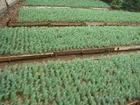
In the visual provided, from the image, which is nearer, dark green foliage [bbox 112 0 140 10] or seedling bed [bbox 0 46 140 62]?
seedling bed [bbox 0 46 140 62]

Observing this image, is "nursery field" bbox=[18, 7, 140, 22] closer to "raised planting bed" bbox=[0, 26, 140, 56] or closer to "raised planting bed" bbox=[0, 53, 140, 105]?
"raised planting bed" bbox=[0, 26, 140, 56]

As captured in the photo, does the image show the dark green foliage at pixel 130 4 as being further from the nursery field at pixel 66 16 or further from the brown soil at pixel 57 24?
the brown soil at pixel 57 24

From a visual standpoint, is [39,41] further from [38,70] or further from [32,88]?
[32,88]

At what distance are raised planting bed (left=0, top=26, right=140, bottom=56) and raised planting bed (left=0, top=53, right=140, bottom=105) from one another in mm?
1210

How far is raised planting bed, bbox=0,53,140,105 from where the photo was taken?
7359 mm

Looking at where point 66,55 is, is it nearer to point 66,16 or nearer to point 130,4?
point 66,16

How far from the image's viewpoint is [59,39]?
1134cm

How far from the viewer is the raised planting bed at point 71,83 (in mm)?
7359

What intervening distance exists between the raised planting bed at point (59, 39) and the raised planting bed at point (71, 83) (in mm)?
1210

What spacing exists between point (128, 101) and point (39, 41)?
4.67m

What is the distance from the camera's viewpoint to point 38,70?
8719mm

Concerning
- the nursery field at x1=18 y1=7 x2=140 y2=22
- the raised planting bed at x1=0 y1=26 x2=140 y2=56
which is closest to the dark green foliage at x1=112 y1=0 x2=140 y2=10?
the nursery field at x1=18 y1=7 x2=140 y2=22

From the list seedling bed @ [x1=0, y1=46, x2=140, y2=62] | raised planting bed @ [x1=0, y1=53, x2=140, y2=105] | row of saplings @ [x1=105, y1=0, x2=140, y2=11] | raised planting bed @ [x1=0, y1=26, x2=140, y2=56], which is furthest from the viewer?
row of saplings @ [x1=105, y1=0, x2=140, y2=11]

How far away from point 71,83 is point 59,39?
349 cm
